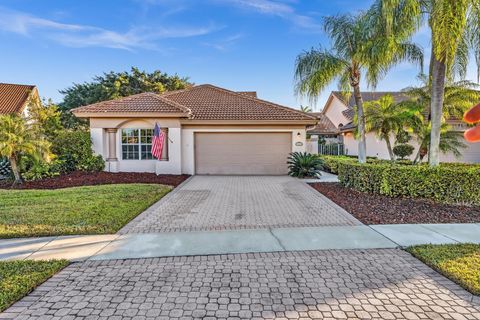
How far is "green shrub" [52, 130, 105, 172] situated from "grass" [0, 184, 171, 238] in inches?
174

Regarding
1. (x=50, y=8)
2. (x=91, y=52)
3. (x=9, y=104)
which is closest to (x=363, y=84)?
(x=50, y=8)

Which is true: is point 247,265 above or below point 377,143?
below

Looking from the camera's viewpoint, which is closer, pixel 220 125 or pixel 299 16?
pixel 299 16

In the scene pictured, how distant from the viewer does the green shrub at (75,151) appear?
47.8 feet

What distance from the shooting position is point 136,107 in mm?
14680

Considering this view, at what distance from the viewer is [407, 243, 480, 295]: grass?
3.70 metres

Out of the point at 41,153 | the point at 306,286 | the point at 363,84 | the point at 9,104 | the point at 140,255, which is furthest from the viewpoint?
the point at 9,104

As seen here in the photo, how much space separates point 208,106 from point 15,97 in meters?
22.9

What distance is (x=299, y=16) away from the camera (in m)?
13.3

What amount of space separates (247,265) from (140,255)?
6.16ft

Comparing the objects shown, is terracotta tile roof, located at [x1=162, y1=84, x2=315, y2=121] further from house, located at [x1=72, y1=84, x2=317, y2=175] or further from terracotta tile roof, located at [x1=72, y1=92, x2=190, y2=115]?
terracotta tile roof, located at [x1=72, y1=92, x2=190, y2=115]

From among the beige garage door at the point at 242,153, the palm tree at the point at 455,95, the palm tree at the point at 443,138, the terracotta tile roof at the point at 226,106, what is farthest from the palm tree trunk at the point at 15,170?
the palm tree at the point at 455,95

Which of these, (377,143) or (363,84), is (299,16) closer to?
(363,84)

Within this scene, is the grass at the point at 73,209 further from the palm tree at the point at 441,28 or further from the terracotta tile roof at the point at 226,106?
the palm tree at the point at 441,28
